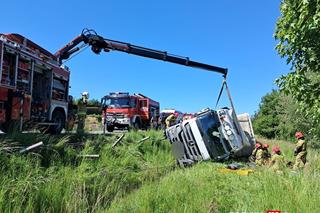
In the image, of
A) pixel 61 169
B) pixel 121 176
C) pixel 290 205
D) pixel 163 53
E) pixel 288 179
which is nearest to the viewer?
pixel 290 205

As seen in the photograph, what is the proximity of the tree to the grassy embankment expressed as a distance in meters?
1.44

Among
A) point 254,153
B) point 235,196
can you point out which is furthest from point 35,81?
point 235,196

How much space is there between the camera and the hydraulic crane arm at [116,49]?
1741cm

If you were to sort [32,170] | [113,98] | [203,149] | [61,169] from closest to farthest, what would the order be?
[32,170], [61,169], [203,149], [113,98]

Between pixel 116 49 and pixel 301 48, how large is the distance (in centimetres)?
1220

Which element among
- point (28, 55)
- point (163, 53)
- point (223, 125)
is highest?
point (163, 53)

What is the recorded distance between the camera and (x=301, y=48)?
679 cm

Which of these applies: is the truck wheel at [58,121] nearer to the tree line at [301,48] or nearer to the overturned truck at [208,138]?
the overturned truck at [208,138]

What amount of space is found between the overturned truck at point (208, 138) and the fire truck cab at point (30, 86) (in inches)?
190

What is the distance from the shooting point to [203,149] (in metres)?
11.0

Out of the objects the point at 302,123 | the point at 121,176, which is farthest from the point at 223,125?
the point at 302,123

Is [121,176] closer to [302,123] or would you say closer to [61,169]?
[61,169]

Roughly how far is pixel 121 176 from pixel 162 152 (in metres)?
4.08

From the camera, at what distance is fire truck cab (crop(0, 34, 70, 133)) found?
10195 millimetres
